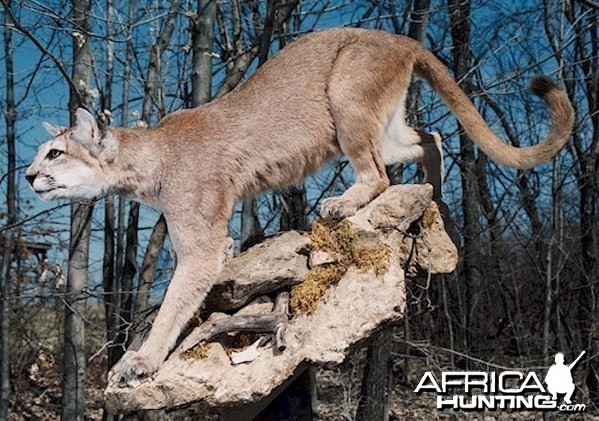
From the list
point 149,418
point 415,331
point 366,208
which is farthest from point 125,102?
point 415,331

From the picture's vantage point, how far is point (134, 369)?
3.24 m

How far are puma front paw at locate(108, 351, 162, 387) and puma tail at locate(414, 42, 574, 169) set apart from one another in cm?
220

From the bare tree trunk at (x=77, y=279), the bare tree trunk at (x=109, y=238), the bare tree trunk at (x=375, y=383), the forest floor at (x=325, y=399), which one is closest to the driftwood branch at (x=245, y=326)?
the bare tree trunk at (x=77, y=279)

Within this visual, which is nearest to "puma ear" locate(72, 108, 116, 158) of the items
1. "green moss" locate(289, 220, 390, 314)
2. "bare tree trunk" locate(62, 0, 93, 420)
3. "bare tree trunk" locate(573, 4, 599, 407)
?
"green moss" locate(289, 220, 390, 314)

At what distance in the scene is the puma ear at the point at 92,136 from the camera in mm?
3646

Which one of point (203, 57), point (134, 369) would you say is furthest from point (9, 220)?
point (134, 369)

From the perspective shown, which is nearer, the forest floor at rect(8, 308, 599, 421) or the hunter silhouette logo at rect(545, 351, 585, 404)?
the hunter silhouette logo at rect(545, 351, 585, 404)

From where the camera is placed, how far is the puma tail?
3951mm

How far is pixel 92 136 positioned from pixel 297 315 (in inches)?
56.8

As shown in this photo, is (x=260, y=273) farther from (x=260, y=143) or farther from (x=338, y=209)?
(x=260, y=143)

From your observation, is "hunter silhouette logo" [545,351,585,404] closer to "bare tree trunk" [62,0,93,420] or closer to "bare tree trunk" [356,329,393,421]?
"bare tree trunk" [356,329,393,421]

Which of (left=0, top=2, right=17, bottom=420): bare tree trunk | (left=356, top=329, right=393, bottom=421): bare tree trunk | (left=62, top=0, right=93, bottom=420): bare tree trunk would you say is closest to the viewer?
(left=62, top=0, right=93, bottom=420): bare tree trunk

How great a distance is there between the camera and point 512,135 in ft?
35.6

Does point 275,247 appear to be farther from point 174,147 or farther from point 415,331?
point 415,331
